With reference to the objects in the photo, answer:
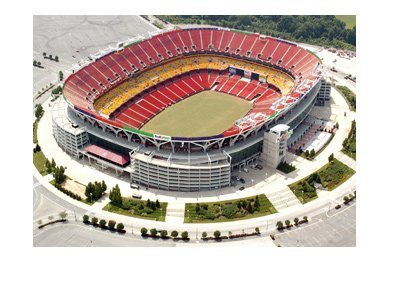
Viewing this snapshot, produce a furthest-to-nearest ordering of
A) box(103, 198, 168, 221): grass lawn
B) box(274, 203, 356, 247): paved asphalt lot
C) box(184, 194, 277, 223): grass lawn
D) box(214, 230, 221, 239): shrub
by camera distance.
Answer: box(103, 198, 168, 221): grass lawn < box(184, 194, 277, 223): grass lawn < box(214, 230, 221, 239): shrub < box(274, 203, 356, 247): paved asphalt lot

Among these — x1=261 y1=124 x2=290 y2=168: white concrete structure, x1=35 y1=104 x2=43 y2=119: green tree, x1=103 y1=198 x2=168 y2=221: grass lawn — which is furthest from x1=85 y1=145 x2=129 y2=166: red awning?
x1=261 y1=124 x2=290 y2=168: white concrete structure

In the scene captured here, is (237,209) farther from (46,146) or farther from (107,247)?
(46,146)

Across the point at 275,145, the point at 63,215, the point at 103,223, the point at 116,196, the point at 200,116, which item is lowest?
the point at 103,223

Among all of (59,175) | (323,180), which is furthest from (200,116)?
(59,175)

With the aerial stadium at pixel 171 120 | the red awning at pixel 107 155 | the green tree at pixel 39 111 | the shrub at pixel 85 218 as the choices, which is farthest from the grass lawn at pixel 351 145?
the green tree at pixel 39 111

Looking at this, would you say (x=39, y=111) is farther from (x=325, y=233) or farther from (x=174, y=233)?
(x=325, y=233)

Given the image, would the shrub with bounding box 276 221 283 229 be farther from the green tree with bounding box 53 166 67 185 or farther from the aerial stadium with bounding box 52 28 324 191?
the green tree with bounding box 53 166 67 185

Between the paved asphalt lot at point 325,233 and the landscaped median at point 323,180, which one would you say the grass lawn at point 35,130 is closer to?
the landscaped median at point 323,180
